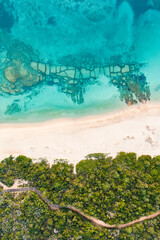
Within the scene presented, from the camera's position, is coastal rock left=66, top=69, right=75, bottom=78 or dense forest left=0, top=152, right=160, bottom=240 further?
coastal rock left=66, top=69, right=75, bottom=78

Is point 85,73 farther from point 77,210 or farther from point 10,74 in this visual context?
point 77,210

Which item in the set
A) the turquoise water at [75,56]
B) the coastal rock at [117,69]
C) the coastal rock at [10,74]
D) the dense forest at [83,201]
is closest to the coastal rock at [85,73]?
the turquoise water at [75,56]

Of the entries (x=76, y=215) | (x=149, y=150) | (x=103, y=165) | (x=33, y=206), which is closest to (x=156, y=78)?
(x=149, y=150)

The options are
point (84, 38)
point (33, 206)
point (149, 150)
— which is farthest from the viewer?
point (84, 38)

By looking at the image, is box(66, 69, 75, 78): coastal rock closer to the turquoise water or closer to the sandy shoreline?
the turquoise water

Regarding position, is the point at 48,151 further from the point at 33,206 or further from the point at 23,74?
the point at 23,74

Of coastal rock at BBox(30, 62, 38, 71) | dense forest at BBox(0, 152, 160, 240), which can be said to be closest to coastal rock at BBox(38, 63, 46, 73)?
coastal rock at BBox(30, 62, 38, 71)
